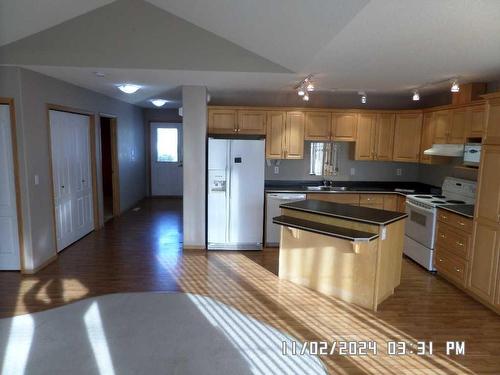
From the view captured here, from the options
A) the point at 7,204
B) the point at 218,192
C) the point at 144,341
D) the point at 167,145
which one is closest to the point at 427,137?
the point at 218,192

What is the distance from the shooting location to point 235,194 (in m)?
5.20

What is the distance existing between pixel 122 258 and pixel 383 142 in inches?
180

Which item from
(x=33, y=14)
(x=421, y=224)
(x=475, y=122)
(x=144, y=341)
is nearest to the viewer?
(x=144, y=341)

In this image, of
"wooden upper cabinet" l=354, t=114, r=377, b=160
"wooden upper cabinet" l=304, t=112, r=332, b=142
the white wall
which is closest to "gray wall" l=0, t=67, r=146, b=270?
the white wall

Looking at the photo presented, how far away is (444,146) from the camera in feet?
16.1

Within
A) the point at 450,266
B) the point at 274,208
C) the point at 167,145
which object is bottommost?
the point at 450,266

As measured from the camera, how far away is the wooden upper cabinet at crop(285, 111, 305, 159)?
5750 mm

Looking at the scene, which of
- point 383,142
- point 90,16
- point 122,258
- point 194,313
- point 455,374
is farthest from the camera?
point 383,142

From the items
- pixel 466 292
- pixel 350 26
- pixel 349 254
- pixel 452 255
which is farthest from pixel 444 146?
pixel 350 26

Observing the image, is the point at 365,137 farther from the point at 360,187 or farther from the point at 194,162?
the point at 194,162

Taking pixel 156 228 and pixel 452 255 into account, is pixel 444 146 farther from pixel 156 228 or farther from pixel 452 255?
pixel 156 228

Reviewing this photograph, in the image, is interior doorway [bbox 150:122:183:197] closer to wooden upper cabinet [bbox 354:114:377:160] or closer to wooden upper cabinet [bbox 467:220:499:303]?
wooden upper cabinet [bbox 354:114:377:160]

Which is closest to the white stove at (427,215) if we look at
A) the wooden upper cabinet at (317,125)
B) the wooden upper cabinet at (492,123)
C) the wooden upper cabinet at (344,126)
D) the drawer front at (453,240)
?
the drawer front at (453,240)

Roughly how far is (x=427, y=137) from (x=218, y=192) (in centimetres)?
349
